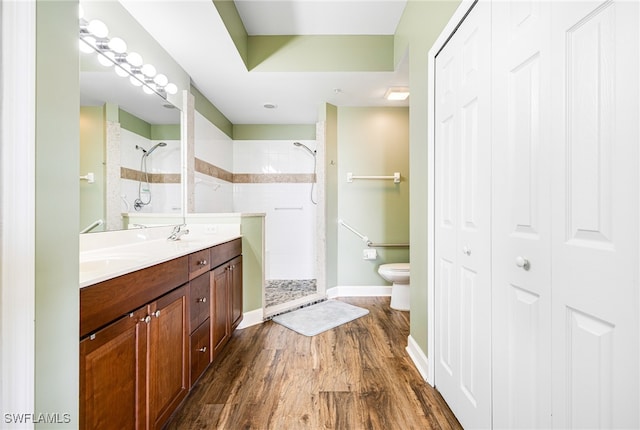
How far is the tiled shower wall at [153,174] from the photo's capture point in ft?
5.46

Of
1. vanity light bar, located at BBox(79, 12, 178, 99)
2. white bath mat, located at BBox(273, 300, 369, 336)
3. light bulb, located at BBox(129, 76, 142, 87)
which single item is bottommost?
white bath mat, located at BBox(273, 300, 369, 336)

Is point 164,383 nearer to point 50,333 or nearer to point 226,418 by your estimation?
point 226,418

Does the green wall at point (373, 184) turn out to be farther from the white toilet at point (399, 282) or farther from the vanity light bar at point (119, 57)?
the vanity light bar at point (119, 57)

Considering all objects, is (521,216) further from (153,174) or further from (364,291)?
(364,291)

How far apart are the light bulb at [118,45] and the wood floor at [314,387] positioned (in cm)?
198

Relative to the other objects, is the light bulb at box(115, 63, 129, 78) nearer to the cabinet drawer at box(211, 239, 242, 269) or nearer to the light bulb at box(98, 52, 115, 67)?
the light bulb at box(98, 52, 115, 67)

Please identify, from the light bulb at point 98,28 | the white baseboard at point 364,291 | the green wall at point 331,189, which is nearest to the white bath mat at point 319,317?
the white baseboard at point 364,291

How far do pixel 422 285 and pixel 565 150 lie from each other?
1194 millimetres

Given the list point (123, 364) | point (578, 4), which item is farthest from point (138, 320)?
point (578, 4)

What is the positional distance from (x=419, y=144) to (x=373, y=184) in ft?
Answer: 4.85

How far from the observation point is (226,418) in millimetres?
1346

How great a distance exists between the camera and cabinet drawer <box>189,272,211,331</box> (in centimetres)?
151

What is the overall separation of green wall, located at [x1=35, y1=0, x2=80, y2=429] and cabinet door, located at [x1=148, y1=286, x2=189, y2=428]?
0.49 m

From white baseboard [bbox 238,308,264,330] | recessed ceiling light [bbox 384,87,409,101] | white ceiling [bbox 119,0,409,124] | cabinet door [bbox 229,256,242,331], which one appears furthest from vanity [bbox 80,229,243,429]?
recessed ceiling light [bbox 384,87,409,101]
